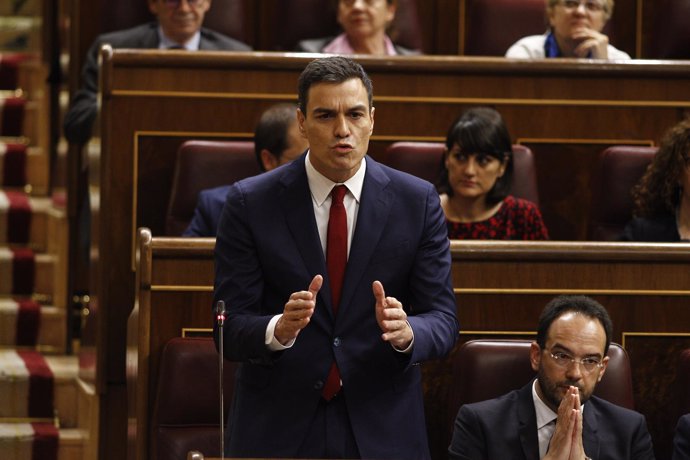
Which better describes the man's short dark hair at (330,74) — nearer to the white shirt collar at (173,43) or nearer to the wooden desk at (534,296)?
the wooden desk at (534,296)

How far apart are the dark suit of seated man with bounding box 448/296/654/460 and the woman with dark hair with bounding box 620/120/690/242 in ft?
1.21

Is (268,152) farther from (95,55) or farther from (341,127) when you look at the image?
(341,127)

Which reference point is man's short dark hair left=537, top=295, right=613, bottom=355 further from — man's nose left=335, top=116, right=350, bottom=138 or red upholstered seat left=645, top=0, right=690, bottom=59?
red upholstered seat left=645, top=0, right=690, bottom=59

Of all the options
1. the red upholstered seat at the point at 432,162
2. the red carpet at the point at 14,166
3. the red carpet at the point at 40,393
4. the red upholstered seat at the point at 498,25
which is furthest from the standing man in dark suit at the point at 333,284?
the red carpet at the point at 14,166

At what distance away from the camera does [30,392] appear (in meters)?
1.66

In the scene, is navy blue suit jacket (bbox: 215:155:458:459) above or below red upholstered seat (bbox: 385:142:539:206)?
below

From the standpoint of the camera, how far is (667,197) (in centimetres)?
146

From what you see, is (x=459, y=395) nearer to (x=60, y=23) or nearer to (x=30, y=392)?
(x=30, y=392)

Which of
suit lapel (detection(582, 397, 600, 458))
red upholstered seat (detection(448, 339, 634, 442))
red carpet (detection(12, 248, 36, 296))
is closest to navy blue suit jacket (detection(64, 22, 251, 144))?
red carpet (detection(12, 248, 36, 296))

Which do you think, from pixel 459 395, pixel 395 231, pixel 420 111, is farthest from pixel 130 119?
pixel 395 231

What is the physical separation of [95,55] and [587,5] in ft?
2.02

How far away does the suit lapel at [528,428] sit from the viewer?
1087 mm

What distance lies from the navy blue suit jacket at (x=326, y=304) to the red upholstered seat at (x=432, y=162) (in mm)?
569

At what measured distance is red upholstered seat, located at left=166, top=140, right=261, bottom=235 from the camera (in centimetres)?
151
